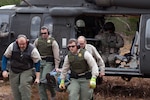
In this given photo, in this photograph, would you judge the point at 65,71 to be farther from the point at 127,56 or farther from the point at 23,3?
the point at 23,3

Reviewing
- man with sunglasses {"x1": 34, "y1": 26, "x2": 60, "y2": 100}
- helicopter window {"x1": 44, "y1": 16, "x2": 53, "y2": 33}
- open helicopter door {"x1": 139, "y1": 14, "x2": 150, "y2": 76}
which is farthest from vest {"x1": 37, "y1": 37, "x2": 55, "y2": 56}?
open helicopter door {"x1": 139, "y1": 14, "x2": 150, "y2": 76}

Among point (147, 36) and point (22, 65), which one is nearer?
point (22, 65)

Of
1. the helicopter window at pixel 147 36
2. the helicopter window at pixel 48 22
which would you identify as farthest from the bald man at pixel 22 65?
the helicopter window at pixel 147 36

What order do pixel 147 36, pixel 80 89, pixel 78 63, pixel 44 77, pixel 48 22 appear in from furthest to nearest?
1. pixel 48 22
2. pixel 147 36
3. pixel 44 77
4. pixel 80 89
5. pixel 78 63

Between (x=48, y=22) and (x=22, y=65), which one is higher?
(x=48, y=22)

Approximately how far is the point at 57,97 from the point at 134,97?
80.2 inches

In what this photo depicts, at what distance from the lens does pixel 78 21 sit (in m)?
10.7

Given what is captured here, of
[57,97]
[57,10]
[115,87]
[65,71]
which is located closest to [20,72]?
[65,71]

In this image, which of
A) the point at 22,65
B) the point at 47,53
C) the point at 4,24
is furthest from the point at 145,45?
the point at 4,24

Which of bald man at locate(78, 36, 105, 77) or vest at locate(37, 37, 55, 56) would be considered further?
vest at locate(37, 37, 55, 56)

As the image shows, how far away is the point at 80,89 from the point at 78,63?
0.49 meters

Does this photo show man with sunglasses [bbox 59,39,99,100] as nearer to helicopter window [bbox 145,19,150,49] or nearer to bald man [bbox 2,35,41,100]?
bald man [bbox 2,35,41,100]

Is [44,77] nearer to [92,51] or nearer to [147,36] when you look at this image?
[92,51]

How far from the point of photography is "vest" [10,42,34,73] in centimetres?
783
